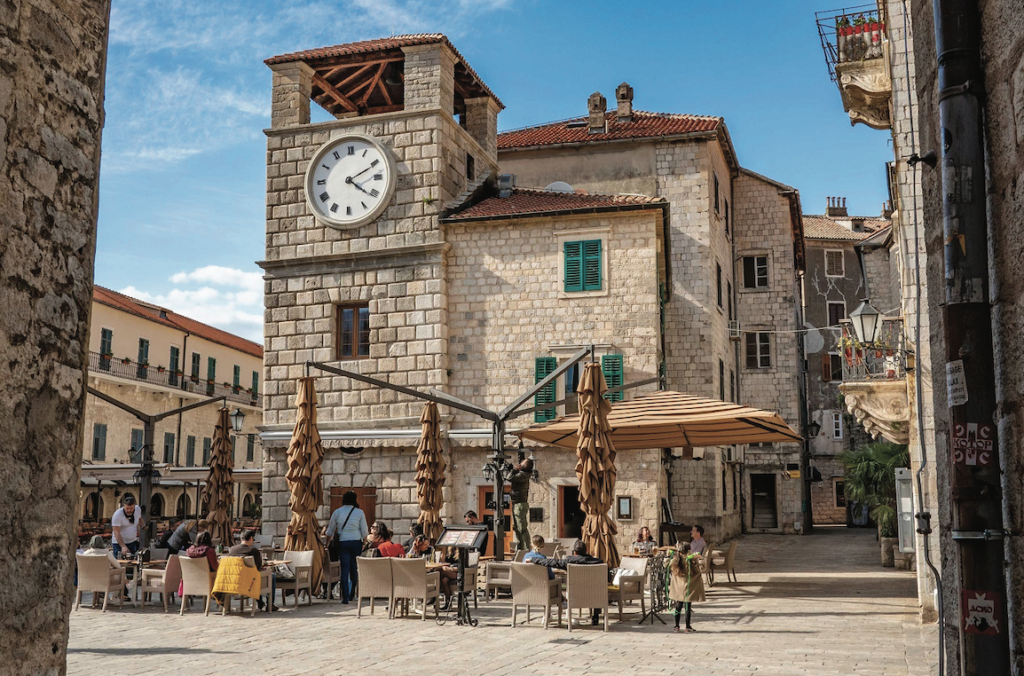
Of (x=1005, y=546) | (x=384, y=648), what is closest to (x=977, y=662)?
(x=1005, y=546)

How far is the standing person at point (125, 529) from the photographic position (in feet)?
49.2

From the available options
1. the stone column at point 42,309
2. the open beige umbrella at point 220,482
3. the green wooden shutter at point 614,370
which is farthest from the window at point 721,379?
the stone column at point 42,309

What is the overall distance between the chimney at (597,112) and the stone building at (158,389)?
627 inches

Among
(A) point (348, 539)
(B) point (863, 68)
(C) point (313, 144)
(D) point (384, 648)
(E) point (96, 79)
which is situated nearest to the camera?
(E) point (96, 79)

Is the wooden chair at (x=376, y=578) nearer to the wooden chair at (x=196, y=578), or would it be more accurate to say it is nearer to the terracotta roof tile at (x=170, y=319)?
the wooden chair at (x=196, y=578)

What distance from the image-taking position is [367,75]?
23.2 m

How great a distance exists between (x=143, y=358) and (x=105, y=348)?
2.60m

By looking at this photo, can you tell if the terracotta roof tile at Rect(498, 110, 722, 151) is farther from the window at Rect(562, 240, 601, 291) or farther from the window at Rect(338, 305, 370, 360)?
the window at Rect(338, 305, 370, 360)

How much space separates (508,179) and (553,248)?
2.71 m

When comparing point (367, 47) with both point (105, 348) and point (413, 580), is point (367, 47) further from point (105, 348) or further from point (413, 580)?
point (105, 348)

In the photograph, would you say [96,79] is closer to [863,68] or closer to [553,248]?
[863,68]

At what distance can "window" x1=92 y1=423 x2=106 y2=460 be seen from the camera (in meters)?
34.4

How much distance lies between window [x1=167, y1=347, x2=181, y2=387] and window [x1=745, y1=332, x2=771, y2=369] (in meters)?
22.4

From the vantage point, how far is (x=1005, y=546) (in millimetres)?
3461
